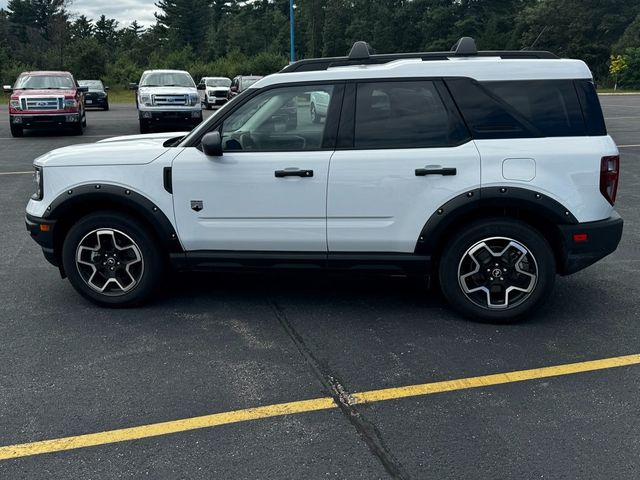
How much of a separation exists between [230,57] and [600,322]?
222ft

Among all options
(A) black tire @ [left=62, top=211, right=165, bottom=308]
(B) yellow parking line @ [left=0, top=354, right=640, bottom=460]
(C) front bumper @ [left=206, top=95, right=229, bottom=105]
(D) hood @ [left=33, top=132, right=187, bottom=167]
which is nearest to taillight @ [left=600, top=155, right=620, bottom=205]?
(B) yellow parking line @ [left=0, top=354, right=640, bottom=460]

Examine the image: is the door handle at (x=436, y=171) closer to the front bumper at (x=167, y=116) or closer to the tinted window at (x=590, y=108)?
the tinted window at (x=590, y=108)

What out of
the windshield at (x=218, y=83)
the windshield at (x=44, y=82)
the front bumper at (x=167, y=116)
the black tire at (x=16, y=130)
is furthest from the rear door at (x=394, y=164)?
the windshield at (x=218, y=83)

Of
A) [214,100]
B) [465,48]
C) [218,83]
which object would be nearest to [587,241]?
[465,48]

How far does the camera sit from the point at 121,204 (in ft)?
16.9

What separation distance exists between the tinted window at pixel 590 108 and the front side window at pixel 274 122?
1.75m

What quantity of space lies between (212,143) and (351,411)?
85.8 inches

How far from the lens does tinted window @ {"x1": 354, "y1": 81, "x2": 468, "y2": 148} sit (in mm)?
4848

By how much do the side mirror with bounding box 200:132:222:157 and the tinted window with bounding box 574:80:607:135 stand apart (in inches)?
99.5

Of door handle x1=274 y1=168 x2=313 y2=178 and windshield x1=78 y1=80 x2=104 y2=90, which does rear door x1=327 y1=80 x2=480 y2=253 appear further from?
windshield x1=78 y1=80 x2=104 y2=90

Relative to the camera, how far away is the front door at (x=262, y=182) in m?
4.90

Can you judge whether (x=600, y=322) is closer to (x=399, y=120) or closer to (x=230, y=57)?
(x=399, y=120)

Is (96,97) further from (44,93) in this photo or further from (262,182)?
(262,182)

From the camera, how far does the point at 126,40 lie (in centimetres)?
9200
